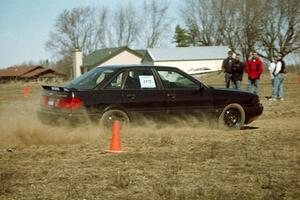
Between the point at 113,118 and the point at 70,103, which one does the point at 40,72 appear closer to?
the point at 113,118

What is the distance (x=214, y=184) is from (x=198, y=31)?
8857 cm

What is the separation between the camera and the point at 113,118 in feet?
32.3

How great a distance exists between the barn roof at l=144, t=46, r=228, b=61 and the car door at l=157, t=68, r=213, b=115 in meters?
66.4

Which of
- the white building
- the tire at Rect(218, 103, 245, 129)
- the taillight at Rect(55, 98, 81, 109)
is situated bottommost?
the tire at Rect(218, 103, 245, 129)

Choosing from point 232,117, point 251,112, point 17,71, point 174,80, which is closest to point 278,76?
point 251,112

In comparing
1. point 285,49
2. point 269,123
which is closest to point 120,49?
point 285,49

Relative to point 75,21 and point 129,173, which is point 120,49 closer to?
point 75,21

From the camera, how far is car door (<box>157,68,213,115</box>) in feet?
34.0

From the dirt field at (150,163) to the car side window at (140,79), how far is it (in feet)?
2.64

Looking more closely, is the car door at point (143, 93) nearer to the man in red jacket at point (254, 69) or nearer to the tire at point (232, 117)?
the tire at point (232, 117)

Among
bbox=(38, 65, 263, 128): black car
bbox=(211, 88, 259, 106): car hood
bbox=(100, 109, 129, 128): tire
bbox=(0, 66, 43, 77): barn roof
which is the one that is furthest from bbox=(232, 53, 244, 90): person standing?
bbox=(0, 66, 43, 77): barn roof

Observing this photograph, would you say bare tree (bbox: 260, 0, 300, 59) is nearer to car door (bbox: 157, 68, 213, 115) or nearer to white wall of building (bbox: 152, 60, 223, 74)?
white wall of building (bbox: 152, 60, 223, 74)

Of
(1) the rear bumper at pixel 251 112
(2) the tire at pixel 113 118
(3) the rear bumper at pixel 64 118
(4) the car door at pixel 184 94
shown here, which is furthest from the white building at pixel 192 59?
(3) the rear bumper at pixel 64 118

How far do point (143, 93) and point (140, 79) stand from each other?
0.34 meters
